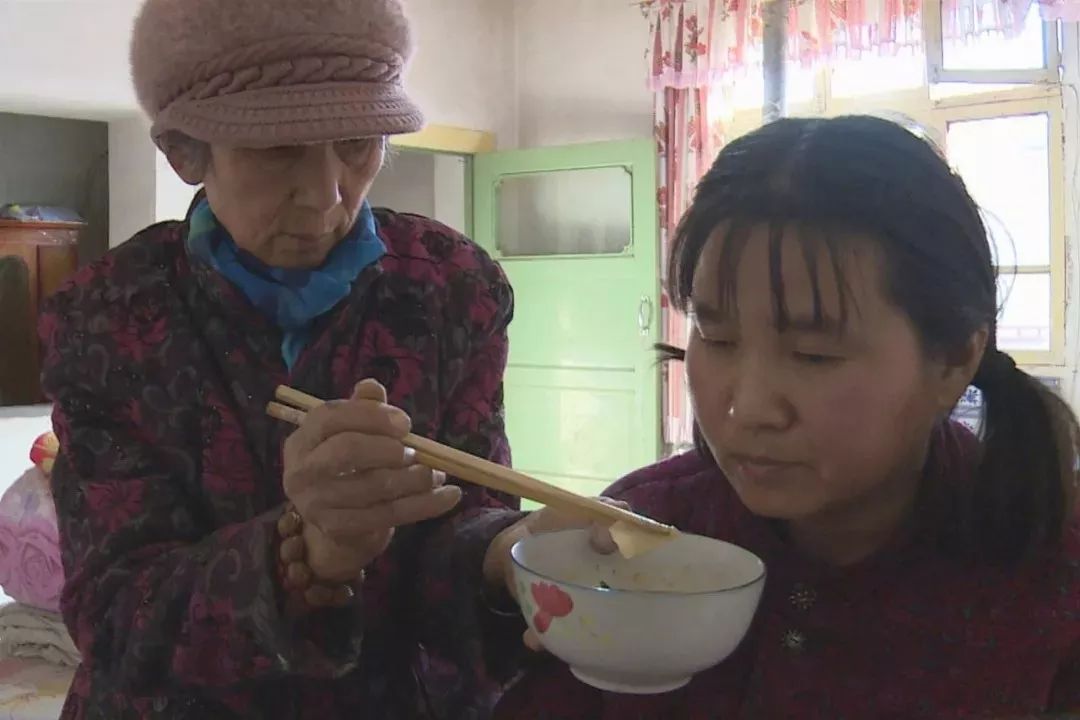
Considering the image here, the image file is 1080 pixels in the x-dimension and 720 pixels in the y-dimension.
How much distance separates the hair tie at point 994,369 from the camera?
2.87 ft

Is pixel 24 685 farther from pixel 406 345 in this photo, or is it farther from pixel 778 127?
pixel 778 127

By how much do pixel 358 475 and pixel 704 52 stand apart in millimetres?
3763

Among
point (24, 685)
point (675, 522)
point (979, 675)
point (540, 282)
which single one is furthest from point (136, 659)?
point (540, 282)

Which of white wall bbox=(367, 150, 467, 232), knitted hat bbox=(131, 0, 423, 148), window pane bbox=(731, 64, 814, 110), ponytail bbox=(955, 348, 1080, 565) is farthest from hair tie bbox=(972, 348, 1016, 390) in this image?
white wall bbox=(367, 150, 467, 232)

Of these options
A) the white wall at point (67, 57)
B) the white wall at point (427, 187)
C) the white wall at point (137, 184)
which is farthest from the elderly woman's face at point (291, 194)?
the white wall at point (427, 187)

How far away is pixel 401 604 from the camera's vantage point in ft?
3.23

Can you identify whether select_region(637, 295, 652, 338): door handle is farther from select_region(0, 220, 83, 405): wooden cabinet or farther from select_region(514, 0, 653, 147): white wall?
select_region(0, 220, 83, 405): wooden cabinet

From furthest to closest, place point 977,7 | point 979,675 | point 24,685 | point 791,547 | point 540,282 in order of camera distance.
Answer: point 540,282, point 977,7, point 24,685, point 791,547, point 979,675

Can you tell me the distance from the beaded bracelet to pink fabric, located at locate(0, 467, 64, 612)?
1.03m

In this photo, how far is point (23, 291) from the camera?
4086mm

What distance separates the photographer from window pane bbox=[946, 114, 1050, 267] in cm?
368

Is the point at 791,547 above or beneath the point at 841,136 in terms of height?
beneath

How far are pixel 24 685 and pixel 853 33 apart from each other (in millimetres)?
3355

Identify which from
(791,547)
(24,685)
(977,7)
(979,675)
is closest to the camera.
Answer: (979,675)
